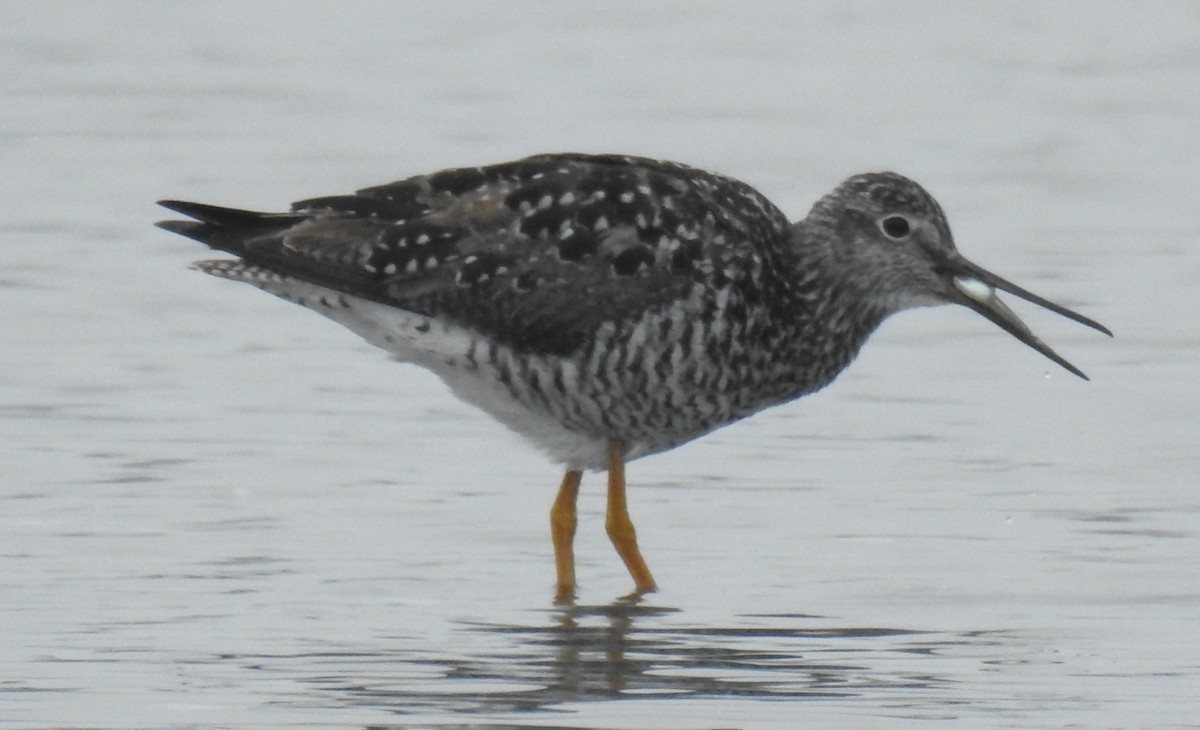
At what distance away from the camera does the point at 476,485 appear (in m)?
11.6

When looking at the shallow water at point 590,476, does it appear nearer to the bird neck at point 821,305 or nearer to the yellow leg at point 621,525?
the yellow leg at point 621,525

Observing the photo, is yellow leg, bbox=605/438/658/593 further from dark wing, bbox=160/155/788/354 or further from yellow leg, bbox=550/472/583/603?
dark wing, bbox=160/155/788/354

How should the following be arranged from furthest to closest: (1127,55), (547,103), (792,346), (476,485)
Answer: (1127,55)
(547,103)
(476,485)
(792,346)

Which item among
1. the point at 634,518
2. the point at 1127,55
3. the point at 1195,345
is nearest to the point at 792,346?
the point at 634,518

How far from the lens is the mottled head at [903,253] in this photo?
1092 cm

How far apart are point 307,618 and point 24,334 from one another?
14.5 feet

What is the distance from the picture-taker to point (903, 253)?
430 inches

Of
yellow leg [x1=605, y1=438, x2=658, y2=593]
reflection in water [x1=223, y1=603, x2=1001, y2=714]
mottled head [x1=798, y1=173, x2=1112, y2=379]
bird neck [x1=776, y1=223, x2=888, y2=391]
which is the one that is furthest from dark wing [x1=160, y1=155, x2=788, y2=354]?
reflection in water [x1=223, y1=603, x2=1001, y2=714]

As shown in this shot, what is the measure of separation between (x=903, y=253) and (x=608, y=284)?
1226 mm

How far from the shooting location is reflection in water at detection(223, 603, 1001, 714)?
8789 mm

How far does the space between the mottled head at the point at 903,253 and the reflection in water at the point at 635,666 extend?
1673mm

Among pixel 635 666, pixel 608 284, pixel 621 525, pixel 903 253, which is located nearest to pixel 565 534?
pixel 621 525

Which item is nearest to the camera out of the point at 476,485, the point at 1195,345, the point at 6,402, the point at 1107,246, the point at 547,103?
the point at 476,485

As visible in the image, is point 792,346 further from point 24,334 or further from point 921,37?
point 921,37
